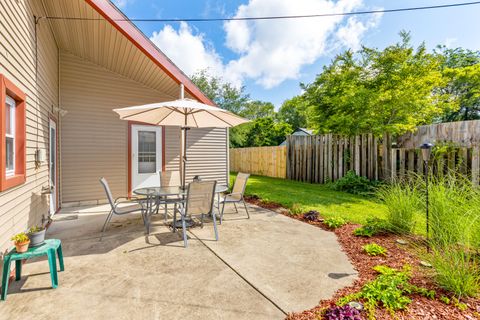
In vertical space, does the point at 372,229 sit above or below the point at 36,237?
below

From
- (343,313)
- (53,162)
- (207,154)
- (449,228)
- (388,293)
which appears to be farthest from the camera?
(207,154)

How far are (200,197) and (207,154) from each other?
405 cm

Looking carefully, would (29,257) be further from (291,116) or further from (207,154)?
(291,116)

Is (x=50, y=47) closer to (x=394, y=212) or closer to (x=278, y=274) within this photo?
(x=278, y=274)

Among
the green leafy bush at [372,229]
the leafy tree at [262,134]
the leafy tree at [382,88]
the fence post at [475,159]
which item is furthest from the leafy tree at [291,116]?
the green leafy bush at [372,229]

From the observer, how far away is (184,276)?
8.43ft

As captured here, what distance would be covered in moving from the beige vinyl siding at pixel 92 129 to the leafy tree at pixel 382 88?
20.4 feet

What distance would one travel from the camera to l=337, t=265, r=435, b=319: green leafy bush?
6.25 ft

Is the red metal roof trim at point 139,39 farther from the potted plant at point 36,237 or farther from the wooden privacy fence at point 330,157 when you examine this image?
the wooden privacy fence at point 330,157

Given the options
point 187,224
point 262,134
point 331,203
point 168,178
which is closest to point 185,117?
point 168,178

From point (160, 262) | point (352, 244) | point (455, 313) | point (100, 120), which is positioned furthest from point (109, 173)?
point (455, 313)

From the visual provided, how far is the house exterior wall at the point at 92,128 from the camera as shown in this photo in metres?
5.86

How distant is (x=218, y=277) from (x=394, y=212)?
2887mm

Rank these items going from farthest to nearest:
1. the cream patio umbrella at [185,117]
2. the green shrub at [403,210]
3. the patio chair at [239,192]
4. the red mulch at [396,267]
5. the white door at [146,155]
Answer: the white door at [146,155] → the patio chair at [239,192] → the cream patio umbrella at [185,117] → the green shrub at [403,210] → the red mulch at [396,267]
